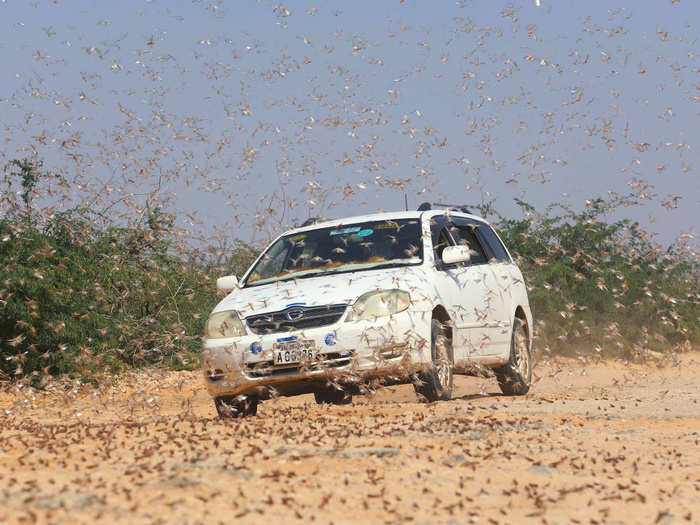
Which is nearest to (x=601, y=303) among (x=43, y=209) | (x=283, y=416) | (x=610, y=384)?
(x=610, y=384)

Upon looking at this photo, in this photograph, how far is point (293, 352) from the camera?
785 cm

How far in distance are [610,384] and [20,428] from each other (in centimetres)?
990

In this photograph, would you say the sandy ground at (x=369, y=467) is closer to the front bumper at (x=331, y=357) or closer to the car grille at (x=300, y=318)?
the front bumper at (x=331, y=357)

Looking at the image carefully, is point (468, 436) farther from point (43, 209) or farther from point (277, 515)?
point (43, 209)

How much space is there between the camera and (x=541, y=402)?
941cm

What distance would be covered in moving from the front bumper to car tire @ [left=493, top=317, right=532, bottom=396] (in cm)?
237

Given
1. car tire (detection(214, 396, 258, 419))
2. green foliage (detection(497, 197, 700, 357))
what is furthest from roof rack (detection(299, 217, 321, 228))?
green foliage (detection(497, 197, 700, 357))

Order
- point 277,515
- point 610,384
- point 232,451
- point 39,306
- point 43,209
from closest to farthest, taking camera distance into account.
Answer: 1. point 277,515
2. point 232,451
3. point 39,306
4. point 43,209
5. point 610,384

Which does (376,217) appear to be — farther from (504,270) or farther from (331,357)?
(331,357)

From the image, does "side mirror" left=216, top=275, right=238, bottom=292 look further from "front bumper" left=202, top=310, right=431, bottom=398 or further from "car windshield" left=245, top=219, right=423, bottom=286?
"front bumper" left=202, top=310, right=431, bottom=398

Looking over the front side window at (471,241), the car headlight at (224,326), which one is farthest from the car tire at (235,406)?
the front side window at (471,241)

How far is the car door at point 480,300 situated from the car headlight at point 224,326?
2.25 m

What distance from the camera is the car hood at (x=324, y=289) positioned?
26.4 feet

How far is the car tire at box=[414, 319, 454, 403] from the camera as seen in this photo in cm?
831
